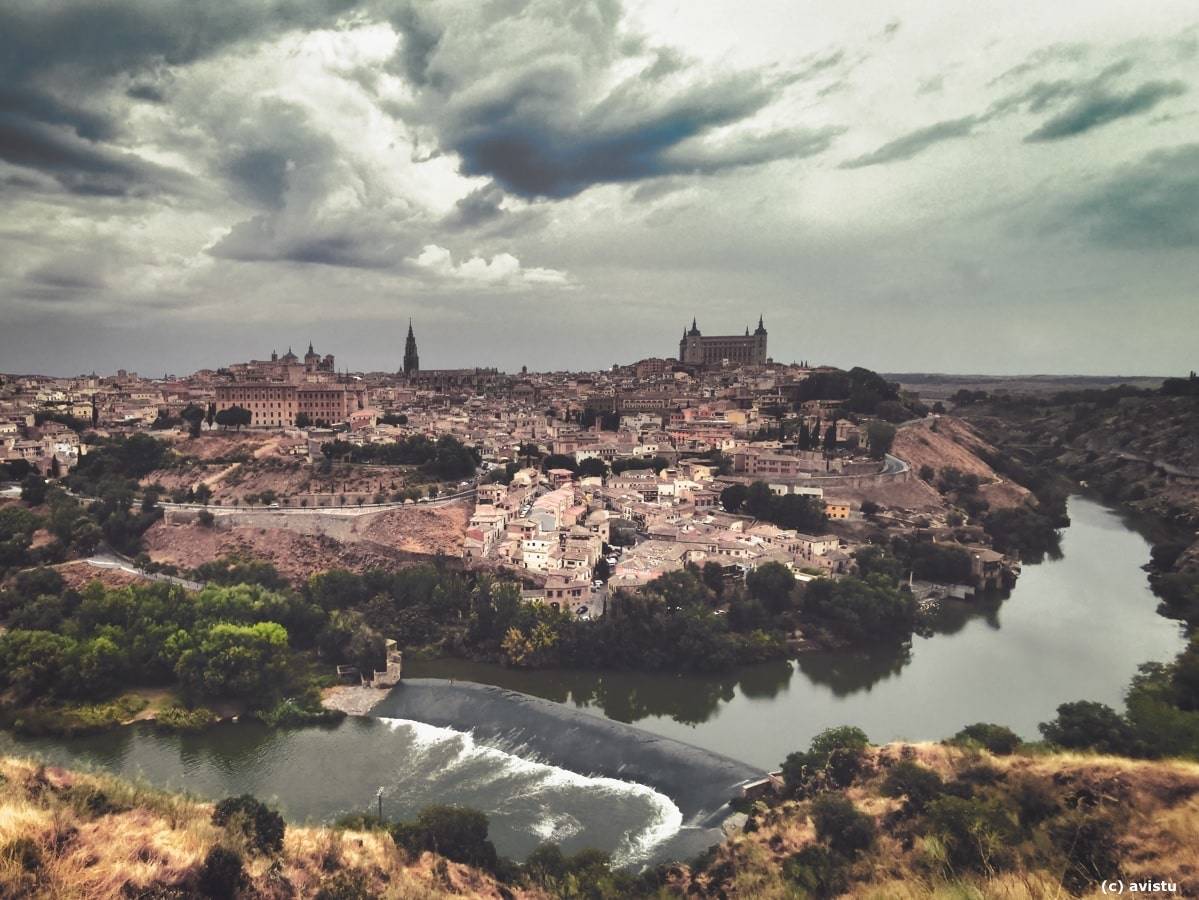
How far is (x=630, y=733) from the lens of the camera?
36.0 ft

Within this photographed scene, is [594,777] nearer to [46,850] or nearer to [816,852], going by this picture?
[816,852]

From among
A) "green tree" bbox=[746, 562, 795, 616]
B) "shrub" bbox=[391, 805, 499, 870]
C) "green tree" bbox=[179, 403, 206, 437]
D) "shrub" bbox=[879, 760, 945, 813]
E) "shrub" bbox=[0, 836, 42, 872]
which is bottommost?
"shrub" bbox=[391, 805, 499, 870]

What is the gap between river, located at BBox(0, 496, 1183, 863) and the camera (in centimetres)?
938

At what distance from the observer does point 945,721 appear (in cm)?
1179

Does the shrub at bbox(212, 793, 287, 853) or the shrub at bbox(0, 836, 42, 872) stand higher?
the shrub at bbox(0, 836, 42, 872)

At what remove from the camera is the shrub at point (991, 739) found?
25.4 feet

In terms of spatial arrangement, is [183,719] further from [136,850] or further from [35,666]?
[136,850]

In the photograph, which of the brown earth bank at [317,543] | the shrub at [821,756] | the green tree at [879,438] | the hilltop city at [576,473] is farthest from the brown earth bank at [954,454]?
the shrub at [821,756]

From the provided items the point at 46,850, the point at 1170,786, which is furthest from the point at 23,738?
the point at 1170,786

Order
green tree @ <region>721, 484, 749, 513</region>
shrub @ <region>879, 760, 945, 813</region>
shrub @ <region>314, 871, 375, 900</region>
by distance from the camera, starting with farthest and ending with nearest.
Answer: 1. green tree @ <region>721, 484, 749, 513</region>
2. shrub @ <region>879, 760, 945, 813</region>
3. shrub @ <region>314, 871, 375, 900</region>

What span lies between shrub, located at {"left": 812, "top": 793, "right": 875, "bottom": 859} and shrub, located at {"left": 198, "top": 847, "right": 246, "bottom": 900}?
15.6 feet

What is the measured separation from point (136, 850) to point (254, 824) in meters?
1.15

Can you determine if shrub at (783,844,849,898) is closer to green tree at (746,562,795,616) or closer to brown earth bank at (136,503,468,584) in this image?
green tree at (746,562,795,616)

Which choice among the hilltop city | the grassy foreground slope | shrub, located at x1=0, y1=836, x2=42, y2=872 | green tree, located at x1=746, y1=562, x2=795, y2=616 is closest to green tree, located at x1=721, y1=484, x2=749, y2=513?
the hilltop city
